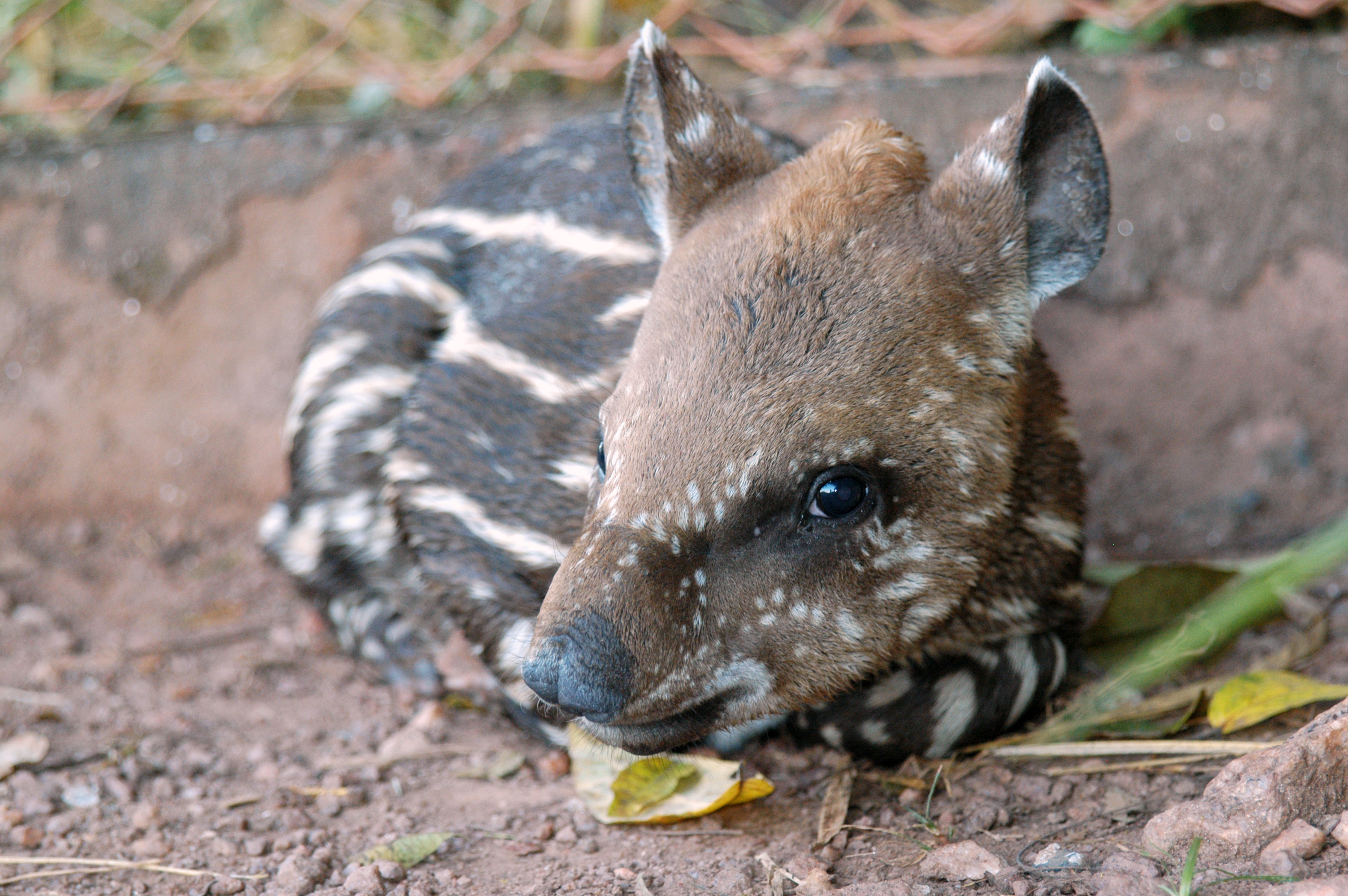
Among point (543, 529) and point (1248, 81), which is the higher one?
point (1248, 81)

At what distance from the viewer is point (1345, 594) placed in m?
3.35

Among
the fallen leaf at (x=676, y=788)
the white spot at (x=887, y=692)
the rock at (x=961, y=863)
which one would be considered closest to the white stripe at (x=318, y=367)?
the fallen leaf at (x=676, y=788)

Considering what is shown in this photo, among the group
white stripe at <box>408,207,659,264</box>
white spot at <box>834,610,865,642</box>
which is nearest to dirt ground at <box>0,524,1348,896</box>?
white spot at <box>834,610,865,642</box>

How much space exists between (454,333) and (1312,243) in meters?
2.79

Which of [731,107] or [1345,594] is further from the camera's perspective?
[1345,594]

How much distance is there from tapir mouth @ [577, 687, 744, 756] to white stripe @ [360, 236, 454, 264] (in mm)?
1853

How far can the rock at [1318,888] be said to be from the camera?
5.80ft

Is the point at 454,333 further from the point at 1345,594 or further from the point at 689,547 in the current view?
the point at 1345,594

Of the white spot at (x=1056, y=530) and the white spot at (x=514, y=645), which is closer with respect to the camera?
the white spot at (x=1056, y=530)

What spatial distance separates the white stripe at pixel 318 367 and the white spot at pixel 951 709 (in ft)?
6.54

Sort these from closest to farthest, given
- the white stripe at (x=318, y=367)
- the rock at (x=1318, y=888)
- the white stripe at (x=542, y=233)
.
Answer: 1. the rock at (x=1318, y=888)
2. the white stripe at (x=542, y=233)
3. the white stripe at (x=318, y=367)

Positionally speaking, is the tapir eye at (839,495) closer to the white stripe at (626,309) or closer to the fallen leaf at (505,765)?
the white stripe at (626,309)

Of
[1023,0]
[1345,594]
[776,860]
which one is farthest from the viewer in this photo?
[1023,0]

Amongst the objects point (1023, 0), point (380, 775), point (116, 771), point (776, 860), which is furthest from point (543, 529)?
point (1023, 0)
